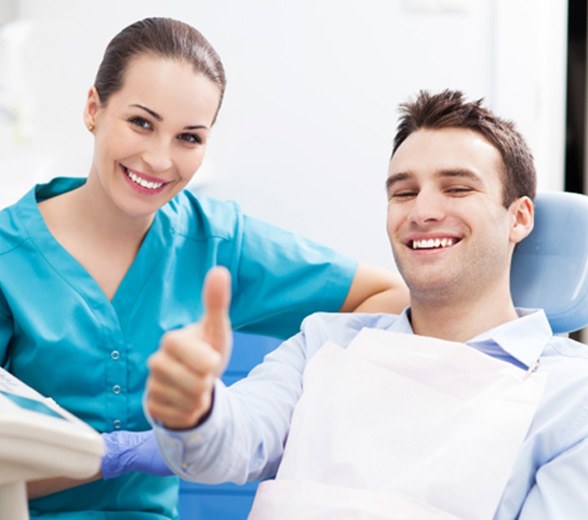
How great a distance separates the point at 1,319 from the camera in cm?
152

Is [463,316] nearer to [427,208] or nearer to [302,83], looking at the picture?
[427,208]

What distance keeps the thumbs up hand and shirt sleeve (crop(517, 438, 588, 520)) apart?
490mm

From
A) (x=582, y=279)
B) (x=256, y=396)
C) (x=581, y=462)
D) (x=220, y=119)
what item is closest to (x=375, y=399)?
(x=256, y=396)

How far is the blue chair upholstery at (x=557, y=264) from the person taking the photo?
151 cm

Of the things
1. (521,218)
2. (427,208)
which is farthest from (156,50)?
(521,218)

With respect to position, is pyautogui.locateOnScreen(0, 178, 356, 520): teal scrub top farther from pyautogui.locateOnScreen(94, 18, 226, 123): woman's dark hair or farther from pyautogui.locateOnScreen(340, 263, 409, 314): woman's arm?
pyautogui.locateOnScreen(94, 18, 226, 123): woman's dark hair

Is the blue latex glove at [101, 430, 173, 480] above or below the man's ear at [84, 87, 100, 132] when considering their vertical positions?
below

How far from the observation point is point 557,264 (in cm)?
153

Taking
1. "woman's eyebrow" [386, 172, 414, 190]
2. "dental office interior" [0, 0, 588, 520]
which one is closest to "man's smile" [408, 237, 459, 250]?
"woman's eyebrow" [386, 172, 414, 190]

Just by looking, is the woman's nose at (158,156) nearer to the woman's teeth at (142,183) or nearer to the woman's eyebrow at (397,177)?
the woman's teeth at (142,183)

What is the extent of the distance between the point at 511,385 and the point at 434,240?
239 mm

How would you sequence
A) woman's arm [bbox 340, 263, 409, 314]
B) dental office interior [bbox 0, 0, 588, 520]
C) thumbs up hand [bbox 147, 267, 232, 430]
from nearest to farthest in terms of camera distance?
thumbs up hand [bbox 147, 267, 232, 430]
woman's arm [bbox 340, 263, 409, 314]
dental office interior [bbox 0, 0, 588, 520]

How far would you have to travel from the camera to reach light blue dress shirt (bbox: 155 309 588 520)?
3.49 ft

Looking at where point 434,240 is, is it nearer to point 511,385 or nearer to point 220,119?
point 511,385
